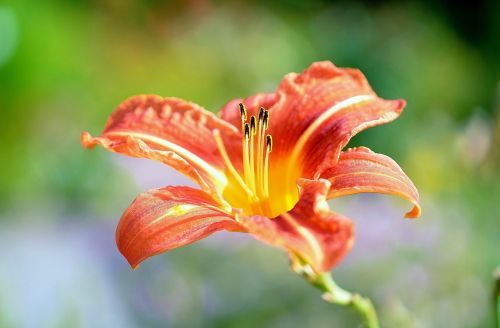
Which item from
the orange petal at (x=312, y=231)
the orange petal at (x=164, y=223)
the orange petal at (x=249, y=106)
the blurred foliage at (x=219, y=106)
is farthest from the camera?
the blurred foliage at (x=219, y=106)

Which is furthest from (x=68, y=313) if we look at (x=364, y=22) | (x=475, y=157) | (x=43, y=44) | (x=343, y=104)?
(x=364, y=22)

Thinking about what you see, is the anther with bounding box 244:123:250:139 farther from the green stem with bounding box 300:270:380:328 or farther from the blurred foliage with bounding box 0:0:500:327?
the blurred foliage with bounding box 0:0:500:327

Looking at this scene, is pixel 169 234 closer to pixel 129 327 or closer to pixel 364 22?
pixel 129 327

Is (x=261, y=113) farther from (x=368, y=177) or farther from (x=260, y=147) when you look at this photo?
(x=368, y=177)

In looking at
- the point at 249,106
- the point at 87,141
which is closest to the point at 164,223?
the point at 87,141

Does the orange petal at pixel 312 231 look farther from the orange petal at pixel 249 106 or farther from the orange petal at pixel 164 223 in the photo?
the orange petal at pixel 249 106

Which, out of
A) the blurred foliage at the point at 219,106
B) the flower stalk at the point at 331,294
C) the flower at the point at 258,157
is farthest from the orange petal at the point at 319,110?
the blurred foliage at the point at 219,106
